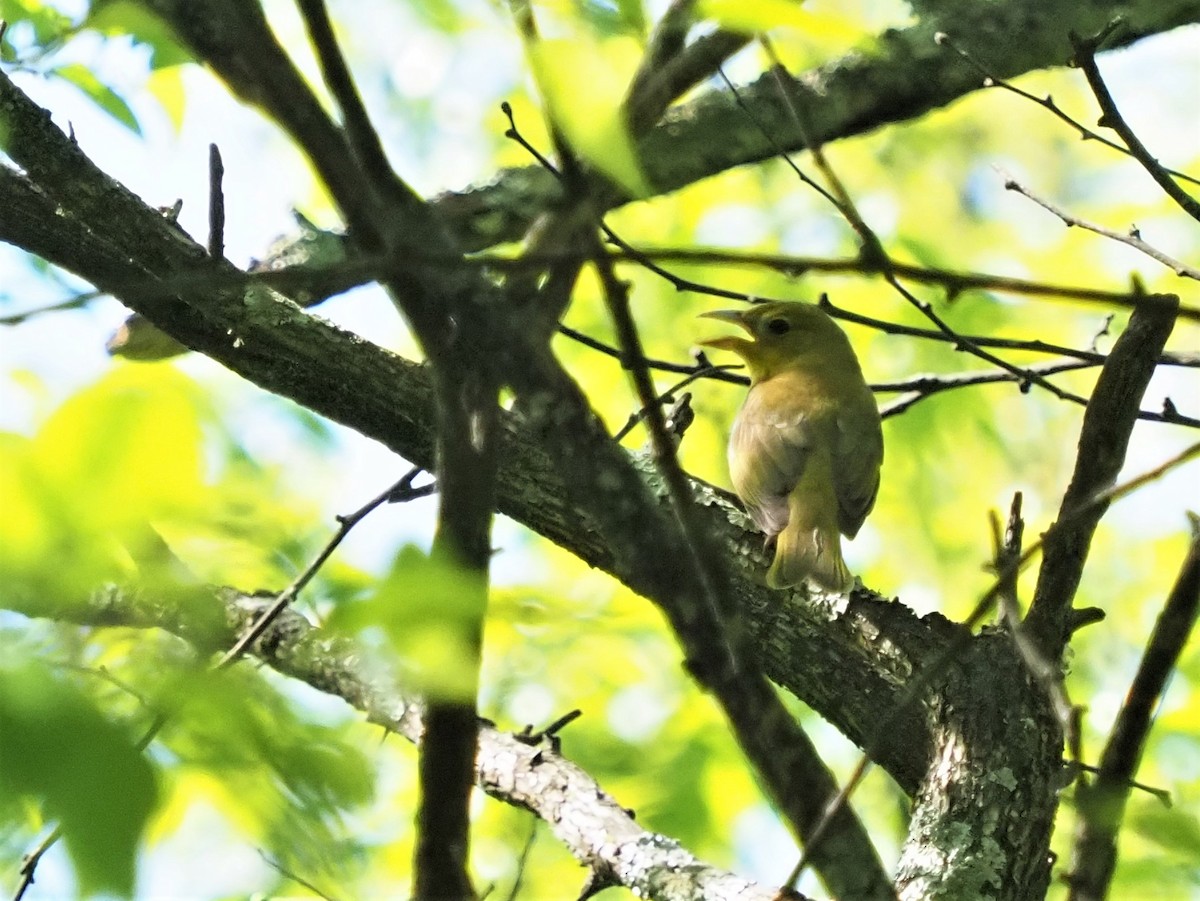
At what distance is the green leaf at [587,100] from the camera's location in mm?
974

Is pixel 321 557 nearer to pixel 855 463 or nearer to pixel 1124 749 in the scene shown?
pixel 1124 749

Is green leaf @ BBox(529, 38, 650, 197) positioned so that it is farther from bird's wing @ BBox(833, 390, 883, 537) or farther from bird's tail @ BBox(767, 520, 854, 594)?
bird's wing @ BBox(833, 390, 883, 537)

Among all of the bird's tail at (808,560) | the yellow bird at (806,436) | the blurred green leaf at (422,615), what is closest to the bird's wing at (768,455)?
Answer: the yellow bird at (806,436)

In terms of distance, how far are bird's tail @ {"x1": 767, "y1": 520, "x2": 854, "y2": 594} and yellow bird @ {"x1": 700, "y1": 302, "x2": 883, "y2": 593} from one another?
0.14 m

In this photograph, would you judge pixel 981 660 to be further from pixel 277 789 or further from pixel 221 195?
pixel 277 789

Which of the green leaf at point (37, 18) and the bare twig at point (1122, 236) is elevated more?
the bare twig at point (1122, 236)

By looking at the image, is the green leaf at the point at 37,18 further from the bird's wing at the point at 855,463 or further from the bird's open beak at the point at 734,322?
Answer: the bird's open beak at the point at 734,322

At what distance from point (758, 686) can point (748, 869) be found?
223 inches

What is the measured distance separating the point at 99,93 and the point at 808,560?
6.87ft

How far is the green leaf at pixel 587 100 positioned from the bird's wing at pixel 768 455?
11.9 feet

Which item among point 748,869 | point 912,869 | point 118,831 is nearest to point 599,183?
point 118,831

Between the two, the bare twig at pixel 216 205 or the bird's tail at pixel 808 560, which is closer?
the bare twig at pixel 216 205

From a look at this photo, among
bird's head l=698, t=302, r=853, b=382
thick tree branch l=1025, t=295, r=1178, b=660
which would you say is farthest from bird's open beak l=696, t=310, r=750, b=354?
thick tree branch l=1025, t=295, r=1178, b=660

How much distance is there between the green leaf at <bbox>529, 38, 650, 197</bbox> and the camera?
97cm
